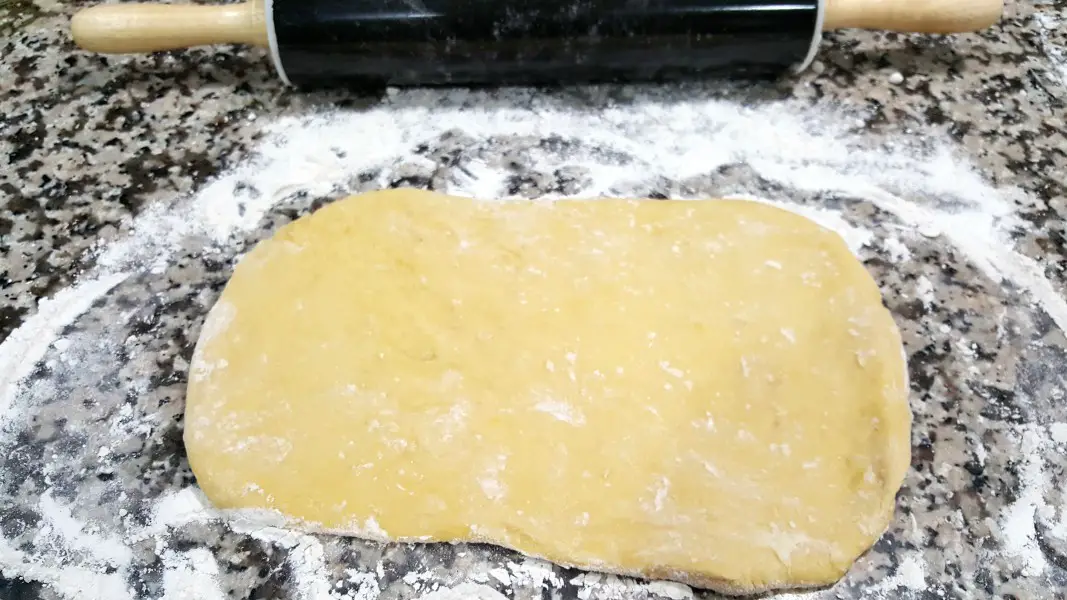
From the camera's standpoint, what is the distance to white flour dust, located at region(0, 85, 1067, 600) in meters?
0.90

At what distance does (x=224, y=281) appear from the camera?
110 cm

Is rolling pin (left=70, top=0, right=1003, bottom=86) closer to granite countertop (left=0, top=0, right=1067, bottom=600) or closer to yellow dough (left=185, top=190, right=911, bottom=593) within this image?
granite countertop (left=0, top=0, right=1067, bottom=600)

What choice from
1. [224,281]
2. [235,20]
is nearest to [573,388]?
[224,281]

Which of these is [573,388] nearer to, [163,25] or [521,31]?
[521,31]

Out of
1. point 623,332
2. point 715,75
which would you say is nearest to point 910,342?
point 623,332

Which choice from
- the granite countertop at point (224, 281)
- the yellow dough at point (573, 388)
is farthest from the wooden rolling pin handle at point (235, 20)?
the yellow dough at point (573, 388)

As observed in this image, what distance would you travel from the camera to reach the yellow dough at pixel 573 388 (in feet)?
2.72

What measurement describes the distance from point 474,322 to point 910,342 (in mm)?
619

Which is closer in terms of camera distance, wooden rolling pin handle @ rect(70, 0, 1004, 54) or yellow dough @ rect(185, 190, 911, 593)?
yellow dough @ rect(185, 190, 911, 593)

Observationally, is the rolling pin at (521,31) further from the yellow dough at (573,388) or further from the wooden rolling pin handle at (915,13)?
the yellow dough at (573,388)

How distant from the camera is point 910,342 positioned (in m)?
1.01

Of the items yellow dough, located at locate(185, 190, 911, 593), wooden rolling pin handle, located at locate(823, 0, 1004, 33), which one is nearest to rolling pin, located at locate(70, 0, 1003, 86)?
wooden rolling pin handle, located at locate(823, 0, 1004, 33)

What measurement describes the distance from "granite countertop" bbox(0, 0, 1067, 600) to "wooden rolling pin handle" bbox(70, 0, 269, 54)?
0.13 metres

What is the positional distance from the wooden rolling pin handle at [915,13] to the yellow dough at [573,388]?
1.27ft
